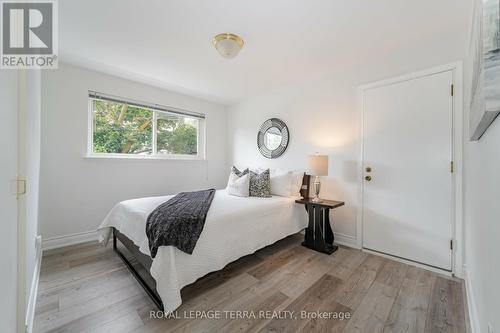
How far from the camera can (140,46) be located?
2.31m

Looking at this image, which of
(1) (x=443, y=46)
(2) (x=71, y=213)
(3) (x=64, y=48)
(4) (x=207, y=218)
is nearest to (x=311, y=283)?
(4) (x=207, y=218)

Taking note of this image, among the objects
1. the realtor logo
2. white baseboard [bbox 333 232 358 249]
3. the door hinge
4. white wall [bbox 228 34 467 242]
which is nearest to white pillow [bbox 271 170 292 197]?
white wall [bbox 228 34 467 242]

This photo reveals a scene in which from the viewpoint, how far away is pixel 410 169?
2.27 meters

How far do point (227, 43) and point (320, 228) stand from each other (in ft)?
7.69

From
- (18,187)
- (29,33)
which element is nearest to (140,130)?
(29,33)

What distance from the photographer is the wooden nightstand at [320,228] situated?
2.60 m

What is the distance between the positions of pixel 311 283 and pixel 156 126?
10.5ft

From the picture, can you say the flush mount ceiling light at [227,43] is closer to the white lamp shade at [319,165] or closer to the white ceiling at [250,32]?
the white ceiling at [250,32]

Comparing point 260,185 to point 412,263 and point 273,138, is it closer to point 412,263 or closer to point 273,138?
point 273,138

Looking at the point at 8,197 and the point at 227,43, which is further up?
the point at 227,43

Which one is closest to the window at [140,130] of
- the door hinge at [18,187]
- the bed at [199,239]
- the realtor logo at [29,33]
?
the realtor logo at [29,33]

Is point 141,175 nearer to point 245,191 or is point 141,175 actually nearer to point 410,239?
point 245,191

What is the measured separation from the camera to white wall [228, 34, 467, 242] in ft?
7.36

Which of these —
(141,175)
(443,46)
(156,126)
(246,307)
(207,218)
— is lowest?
(246,307)
